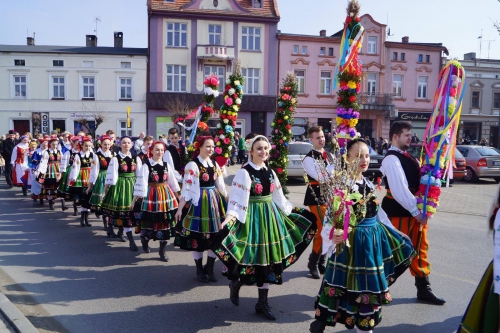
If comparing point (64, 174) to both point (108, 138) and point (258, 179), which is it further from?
point (258, 179)

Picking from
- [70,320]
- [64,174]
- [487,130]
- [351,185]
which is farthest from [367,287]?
[487,130]

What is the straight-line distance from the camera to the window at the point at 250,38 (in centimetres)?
3416

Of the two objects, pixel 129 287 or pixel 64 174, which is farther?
pixel 64 174

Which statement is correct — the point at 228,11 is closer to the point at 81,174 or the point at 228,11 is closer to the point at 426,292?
the point at 81,174

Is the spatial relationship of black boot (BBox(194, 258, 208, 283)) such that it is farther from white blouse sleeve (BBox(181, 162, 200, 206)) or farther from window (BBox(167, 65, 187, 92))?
window (BBox(167, 65, 187, 92))

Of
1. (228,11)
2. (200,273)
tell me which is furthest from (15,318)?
(228,11)

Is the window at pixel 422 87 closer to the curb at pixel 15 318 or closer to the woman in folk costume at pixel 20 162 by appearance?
the woman in folk costume at pixel 20 162

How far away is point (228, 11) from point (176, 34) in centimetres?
435

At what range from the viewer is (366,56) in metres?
35.8

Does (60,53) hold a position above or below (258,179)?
above

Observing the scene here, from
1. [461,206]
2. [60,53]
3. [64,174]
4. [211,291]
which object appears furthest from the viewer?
[60,53]

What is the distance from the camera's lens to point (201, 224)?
6082 mm

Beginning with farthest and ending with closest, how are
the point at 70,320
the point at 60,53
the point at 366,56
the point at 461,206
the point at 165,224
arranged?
the point at 366,56, the point at 60,53, the point at 461,206, the point at 165,224, the point at 70,320

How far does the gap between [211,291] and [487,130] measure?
4097 cm
